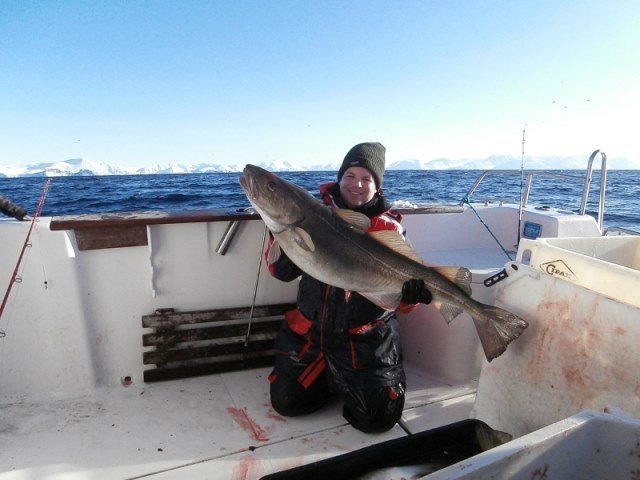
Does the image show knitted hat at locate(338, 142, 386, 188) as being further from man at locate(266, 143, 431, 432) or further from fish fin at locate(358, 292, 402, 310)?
fish fin at locate(358, 292, 402, 310)

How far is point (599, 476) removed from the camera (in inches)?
77.5

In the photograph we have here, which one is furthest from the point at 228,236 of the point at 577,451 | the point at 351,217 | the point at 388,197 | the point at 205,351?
the point at 388,197

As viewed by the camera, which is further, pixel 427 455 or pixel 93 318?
pixel 93 318

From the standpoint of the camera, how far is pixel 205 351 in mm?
4441

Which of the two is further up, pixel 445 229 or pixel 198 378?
pixel 445 229

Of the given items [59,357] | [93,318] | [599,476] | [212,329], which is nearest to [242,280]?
[212,329]

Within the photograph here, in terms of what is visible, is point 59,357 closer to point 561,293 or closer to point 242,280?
point 242,280

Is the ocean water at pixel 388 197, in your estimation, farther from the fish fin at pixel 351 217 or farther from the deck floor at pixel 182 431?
the deck floor at pixel 182 431

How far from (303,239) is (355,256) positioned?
1.38ft

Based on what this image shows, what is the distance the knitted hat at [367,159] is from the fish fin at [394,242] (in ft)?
2.58

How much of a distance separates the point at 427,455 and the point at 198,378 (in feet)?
8.28

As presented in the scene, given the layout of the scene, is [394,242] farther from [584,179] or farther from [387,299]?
[584,179]

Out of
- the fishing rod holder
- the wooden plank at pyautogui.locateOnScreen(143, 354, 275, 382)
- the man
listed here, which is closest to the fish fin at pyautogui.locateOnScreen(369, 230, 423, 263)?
the man

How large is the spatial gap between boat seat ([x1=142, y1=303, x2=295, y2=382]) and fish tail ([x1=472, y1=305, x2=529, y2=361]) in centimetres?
237
